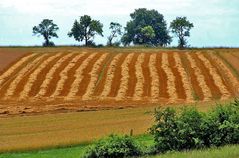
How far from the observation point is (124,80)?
6100 centimetres

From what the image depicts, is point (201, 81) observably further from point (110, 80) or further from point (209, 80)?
point (110, 80)

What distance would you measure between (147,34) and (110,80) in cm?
10709

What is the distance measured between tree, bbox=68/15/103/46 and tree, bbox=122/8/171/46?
106ft

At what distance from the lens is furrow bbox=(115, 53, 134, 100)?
54.1 metres

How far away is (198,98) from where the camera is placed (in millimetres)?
52656

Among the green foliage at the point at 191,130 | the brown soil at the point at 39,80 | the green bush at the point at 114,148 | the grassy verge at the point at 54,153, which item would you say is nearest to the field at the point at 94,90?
the brown soil at the point at 39,80

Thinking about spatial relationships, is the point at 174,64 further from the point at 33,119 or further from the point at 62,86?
the point at 33,119

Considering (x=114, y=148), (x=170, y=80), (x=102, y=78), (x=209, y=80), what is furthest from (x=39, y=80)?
(x=114, y=148)

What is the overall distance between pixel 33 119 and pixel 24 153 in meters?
12.0

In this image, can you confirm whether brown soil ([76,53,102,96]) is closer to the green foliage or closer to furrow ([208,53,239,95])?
furrow ([208,53,239,95])

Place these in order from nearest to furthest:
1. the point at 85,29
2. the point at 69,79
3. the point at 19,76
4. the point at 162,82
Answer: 1. the point at 162,82
2. the point at 69,79
3. the point at 19,76
4. the point at 85,29

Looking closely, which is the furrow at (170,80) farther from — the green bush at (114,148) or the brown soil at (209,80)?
the green bush at (114,148)

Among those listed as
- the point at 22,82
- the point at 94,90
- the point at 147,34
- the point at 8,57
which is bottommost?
the point at 147,34

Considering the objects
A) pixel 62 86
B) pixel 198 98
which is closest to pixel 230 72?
pixel 198 98
